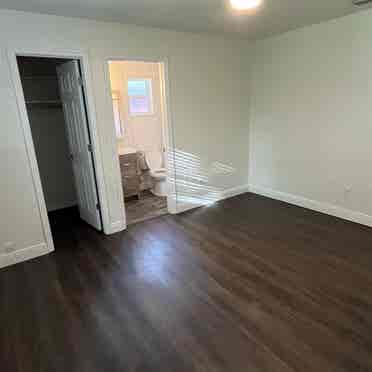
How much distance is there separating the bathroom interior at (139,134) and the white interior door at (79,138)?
2.54ft

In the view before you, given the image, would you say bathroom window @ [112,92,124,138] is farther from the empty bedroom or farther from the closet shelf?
the closet shelf

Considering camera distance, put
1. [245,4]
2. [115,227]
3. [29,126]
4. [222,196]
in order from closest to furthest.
Answer: [245,4], [29,126], [115,227], [222,196]

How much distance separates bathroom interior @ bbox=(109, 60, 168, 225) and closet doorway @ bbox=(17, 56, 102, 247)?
0.83 metres

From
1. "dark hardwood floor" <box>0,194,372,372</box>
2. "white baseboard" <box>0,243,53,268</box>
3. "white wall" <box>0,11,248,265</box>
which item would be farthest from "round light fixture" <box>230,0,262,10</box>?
"white baseboard" <box>0,243,53,268</box>

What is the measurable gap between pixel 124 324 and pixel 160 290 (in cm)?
46

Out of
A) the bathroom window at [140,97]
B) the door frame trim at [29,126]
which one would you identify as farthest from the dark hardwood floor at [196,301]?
the bathroom window at [140,97]

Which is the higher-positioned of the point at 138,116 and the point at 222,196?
the point at 138,116

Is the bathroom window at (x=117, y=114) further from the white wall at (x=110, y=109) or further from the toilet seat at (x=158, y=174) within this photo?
the white wall at (x=110, y=109)

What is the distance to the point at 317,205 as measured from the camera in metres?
4.07

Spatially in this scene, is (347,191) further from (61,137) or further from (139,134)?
(61,137)

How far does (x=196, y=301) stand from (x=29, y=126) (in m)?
2.38

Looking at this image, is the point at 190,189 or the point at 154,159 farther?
the point at 154,159

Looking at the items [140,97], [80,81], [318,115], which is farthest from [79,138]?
[318,115]

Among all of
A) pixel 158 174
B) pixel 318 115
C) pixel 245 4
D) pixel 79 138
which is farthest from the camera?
pixel 158 174
